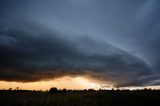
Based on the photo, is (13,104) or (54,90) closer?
(13,104)

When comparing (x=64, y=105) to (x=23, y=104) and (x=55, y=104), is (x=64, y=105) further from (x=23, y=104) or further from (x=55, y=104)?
(x=23, y=104)

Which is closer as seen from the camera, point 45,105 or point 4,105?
point 4,105

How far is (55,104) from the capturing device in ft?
55.0

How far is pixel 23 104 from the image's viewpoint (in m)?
14.7

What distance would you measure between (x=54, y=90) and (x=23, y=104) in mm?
63905

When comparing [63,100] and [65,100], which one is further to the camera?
[65,100]

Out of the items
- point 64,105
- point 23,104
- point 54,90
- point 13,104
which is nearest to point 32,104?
point 23,104

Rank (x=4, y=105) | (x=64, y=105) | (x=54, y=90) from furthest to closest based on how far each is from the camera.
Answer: (x=54, y=90) < (x=64, y=105) < (x=4, y=105)

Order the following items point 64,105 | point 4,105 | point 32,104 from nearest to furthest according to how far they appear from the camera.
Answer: point 4,105
point 32,104
point 64,105

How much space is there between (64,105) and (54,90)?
62.3 metres

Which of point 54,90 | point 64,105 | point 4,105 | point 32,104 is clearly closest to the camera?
point 4,105

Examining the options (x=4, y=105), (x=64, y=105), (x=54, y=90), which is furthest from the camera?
(x=54, y=90)

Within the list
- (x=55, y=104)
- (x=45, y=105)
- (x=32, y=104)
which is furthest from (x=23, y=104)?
(x=55, y=104)

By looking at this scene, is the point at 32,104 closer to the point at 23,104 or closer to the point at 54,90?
the point at 23,104
